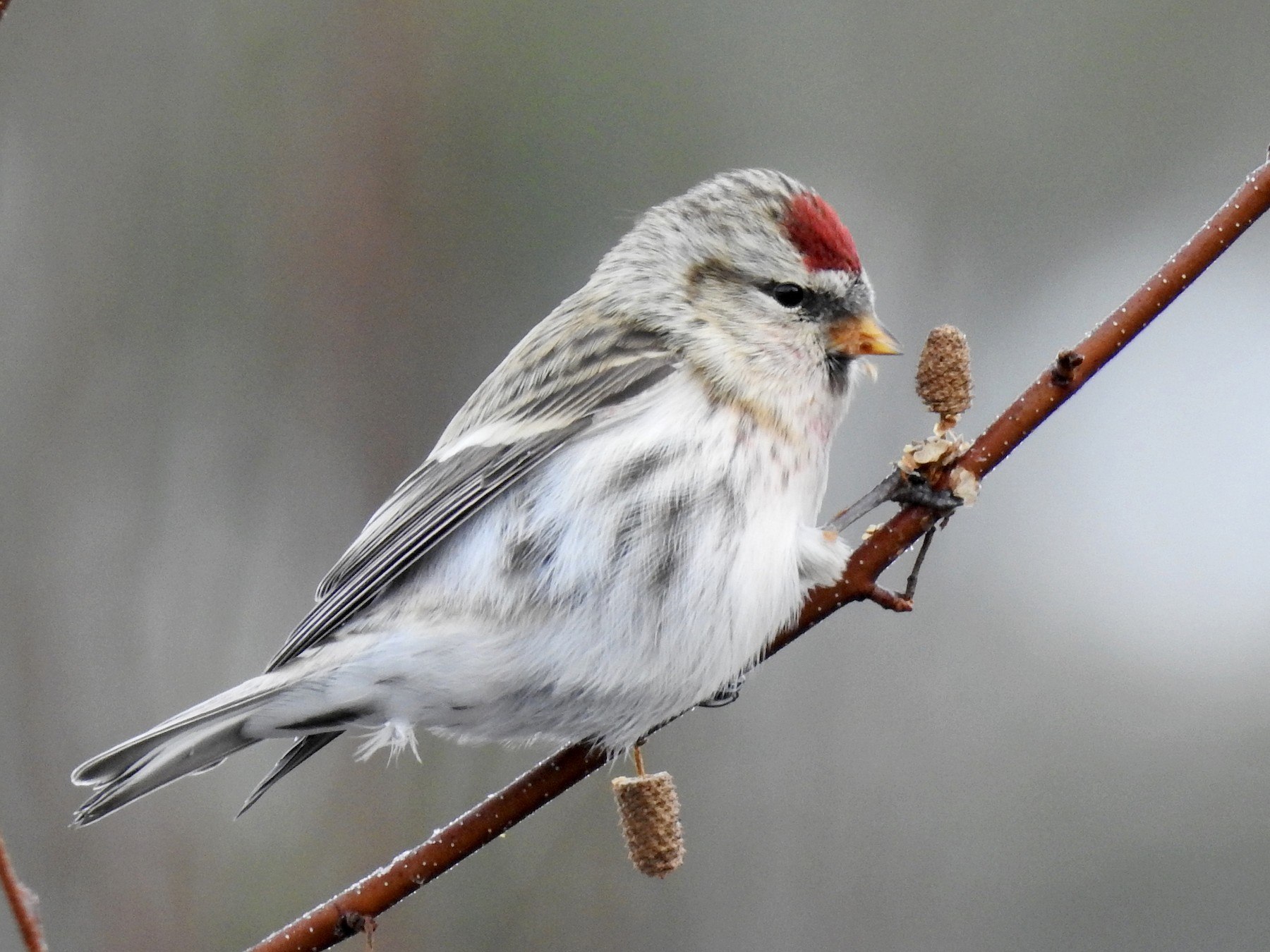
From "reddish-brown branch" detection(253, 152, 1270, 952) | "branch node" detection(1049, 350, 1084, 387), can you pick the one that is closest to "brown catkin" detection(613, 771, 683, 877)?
"reddish-brown branch" detection(253, 152, 1270, 952)

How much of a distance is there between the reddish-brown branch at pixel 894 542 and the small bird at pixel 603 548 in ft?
0.37

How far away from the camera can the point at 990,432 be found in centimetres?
182

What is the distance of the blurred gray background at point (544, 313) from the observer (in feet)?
11.1

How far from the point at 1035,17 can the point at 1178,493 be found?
80.3 inches

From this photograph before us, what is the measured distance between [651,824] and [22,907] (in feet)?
2.56

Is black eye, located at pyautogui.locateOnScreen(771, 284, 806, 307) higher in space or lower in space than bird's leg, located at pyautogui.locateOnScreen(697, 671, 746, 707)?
higher

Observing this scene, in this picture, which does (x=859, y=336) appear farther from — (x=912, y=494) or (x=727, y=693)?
(x=727, y=693)

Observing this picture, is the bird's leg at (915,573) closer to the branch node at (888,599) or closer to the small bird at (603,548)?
the branch node at (888,599)

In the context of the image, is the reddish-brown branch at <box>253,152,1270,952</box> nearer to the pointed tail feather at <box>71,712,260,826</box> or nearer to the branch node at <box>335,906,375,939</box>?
the branch node at <box>335,906,375,939</box>

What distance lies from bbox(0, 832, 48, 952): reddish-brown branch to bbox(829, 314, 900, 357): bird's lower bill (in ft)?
4.71

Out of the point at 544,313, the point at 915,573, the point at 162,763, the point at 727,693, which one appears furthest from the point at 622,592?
the point at 544,313

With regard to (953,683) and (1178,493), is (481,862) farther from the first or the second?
(1178,493)

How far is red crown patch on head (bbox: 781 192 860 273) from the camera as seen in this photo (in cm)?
230

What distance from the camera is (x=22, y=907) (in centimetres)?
128
